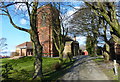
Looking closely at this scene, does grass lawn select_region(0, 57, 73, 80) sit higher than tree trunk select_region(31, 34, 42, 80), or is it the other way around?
tree trunk select_region(31, 34, 42, 80)

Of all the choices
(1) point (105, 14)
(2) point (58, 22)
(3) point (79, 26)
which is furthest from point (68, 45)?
(1) point (105, 14)

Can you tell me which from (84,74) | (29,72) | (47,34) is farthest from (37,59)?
(47,34)

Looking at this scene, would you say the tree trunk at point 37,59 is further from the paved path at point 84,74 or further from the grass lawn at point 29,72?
the paved path at point 84,74

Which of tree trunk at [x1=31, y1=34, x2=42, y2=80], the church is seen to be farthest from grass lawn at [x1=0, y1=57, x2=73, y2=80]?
the church

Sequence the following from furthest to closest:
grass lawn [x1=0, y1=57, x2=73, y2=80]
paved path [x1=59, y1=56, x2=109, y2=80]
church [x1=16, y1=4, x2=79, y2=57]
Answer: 1. church [x1=16, y1=4, x2=79, y2=57]
2. grass lawn [x1=0, y1=57, x2=73, y2=80]
3. paved path [x1=59, y1=56, x2=109, y2=80]

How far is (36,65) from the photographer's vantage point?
834 cm

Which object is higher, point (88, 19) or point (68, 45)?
point (88, 19)

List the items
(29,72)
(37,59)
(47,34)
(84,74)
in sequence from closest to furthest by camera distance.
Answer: (37,59), (84,74), (29,72), (47,34)

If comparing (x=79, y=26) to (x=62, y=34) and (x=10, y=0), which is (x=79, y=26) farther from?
(x=10, y=0)

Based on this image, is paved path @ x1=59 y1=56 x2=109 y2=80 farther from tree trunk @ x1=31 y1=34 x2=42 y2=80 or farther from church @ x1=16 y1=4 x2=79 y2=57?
church @ x1=16 y1=4 x2=79 y2=57

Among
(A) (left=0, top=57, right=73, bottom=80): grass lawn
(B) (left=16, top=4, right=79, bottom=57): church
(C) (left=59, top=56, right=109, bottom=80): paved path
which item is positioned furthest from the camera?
(B) (left=16, top=4, right=79, bottom=57): church

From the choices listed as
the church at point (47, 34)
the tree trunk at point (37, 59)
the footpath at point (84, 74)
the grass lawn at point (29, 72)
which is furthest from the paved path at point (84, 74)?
the church at point (47, 34)

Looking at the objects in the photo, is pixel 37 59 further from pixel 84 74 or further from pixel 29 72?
pixel 84 74

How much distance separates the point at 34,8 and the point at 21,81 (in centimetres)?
522
